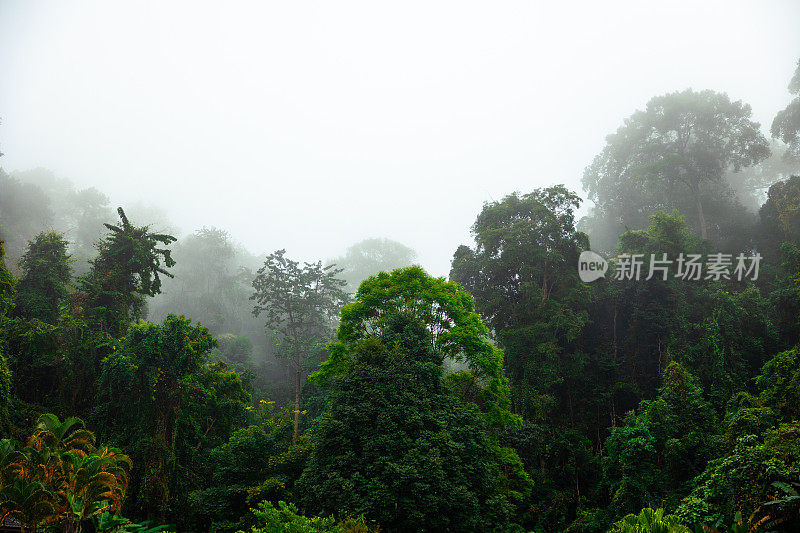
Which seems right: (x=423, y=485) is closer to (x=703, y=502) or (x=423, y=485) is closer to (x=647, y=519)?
(x=647, y=519)

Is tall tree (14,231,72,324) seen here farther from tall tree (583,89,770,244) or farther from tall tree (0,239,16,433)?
tall tree (583,89,770,244)

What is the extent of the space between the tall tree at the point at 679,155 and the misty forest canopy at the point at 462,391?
0.87 feet

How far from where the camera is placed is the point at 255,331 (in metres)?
Answer: 44.6

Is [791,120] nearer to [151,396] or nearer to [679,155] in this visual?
[679,155]

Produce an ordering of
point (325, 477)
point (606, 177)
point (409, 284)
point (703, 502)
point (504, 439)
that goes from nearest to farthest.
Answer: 1. point (703, 502)
2. point (325, 477)
3. point (409, 284)
4. point (504, 439)
5. point (606, 177)

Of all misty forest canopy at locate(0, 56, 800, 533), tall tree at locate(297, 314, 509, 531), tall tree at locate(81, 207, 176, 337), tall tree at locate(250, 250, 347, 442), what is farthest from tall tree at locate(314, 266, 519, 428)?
tall tree at locate(250, 250, 347, 442)

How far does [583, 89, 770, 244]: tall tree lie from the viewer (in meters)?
30.5

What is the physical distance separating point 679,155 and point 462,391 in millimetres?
28335

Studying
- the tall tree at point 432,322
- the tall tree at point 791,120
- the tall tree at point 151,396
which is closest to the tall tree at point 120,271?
the tall tree at point 151,396

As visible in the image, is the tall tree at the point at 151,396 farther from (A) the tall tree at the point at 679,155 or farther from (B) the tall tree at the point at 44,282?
(A) the tall tree at the point at 679,155

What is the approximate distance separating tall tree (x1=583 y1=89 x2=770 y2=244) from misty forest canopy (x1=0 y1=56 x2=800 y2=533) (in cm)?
26

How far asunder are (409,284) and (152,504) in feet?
42.3

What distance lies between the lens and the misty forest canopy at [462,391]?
10.2m

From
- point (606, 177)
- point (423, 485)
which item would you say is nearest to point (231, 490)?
point (423, 485)
